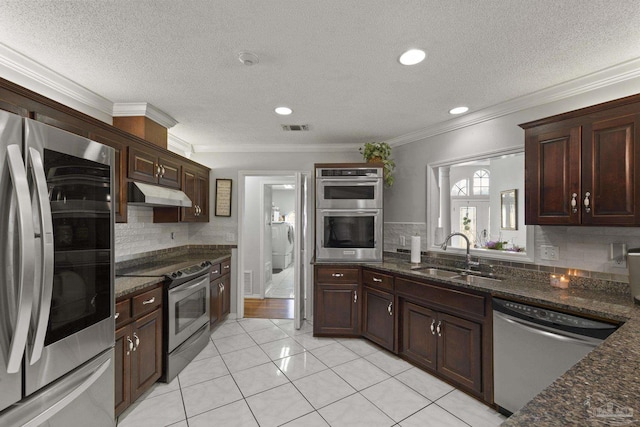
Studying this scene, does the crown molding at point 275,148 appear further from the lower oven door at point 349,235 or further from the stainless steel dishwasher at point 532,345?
the stainless steel dishwasher at point 532,345

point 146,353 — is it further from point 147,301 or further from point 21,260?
point 21,260

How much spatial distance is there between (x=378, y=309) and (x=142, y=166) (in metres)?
2.77

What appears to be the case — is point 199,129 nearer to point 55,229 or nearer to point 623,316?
point 55,229

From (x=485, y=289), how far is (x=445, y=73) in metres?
1.65

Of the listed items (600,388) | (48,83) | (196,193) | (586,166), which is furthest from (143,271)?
(586,166)

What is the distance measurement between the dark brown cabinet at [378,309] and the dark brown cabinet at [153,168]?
7.87 ft

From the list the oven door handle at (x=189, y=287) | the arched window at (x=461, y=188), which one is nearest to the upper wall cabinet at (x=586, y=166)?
the arched window at (x=461, y=188)

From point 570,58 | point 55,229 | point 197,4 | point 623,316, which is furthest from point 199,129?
point 623,316

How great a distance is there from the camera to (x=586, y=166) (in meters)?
1.97

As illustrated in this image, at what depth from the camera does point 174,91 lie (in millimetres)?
2416

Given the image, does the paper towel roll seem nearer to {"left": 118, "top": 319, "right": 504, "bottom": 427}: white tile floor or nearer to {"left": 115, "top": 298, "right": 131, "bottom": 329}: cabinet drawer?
{"left": 118, "top": 319, "right": 504, "bottom": 427}: white tile floor

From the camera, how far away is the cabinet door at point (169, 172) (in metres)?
2.91

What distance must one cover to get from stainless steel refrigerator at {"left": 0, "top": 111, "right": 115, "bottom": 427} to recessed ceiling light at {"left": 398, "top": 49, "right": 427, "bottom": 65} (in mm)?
1876

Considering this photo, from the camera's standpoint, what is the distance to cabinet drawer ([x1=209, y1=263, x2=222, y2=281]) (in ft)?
11.1
